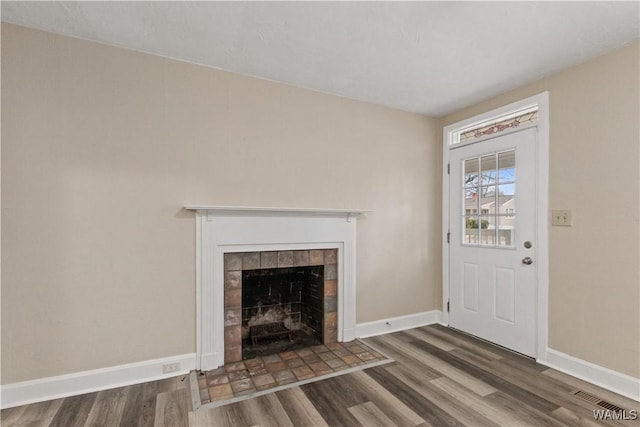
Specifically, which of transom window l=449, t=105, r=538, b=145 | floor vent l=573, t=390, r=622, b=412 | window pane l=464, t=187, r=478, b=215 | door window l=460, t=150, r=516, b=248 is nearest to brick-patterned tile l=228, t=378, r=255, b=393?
floor vent l=573, t=390, r=622, b=412

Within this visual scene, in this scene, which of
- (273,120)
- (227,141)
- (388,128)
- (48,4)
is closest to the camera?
(48,4)

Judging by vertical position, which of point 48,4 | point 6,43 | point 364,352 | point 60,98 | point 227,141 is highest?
point 48,4

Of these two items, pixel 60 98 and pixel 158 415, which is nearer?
pixel 158 415

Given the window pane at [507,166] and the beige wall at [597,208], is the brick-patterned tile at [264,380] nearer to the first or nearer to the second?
the beige wall at [597,208]

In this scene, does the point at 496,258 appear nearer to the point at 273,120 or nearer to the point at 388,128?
the point at 388,128

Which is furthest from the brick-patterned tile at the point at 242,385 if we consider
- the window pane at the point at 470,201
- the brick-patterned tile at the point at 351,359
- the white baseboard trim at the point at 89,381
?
the window pane at the point at 470,201

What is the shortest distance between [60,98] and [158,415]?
218cm

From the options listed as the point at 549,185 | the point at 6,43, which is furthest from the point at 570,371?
the point at 6,43

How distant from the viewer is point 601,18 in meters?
1.92

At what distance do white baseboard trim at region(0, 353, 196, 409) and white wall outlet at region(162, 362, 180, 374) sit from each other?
1cm

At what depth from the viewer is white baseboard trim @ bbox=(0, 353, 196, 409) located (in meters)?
2.03

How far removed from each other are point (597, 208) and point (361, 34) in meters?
2.16

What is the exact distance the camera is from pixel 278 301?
128 inches

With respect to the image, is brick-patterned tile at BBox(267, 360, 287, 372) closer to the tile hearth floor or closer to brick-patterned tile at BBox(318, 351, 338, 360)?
the tile hearth floor
